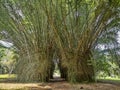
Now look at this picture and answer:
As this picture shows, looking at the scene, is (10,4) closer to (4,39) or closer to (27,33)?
(27,33)

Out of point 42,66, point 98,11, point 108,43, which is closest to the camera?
point 98,11

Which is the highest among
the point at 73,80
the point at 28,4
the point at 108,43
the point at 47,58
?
the point at 28,4

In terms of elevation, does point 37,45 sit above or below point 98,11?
below

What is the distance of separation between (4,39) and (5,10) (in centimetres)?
290

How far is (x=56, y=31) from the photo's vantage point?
9523 mm

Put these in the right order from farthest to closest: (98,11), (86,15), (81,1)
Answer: (86,15)
(98,11)
(81,1)

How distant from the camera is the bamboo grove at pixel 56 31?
9.36 m

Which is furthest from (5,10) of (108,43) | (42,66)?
(108,43)

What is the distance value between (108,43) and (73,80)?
329 cm

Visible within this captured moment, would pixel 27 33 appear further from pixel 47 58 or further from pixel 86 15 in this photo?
pixel 86 15

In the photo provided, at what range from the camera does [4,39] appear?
1327 centimetres

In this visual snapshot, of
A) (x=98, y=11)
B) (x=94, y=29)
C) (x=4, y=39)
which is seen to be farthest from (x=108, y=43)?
(x=4, y=39)

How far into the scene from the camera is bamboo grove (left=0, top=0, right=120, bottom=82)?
9359 millimetres

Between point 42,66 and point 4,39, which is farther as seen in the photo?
point 4,39
